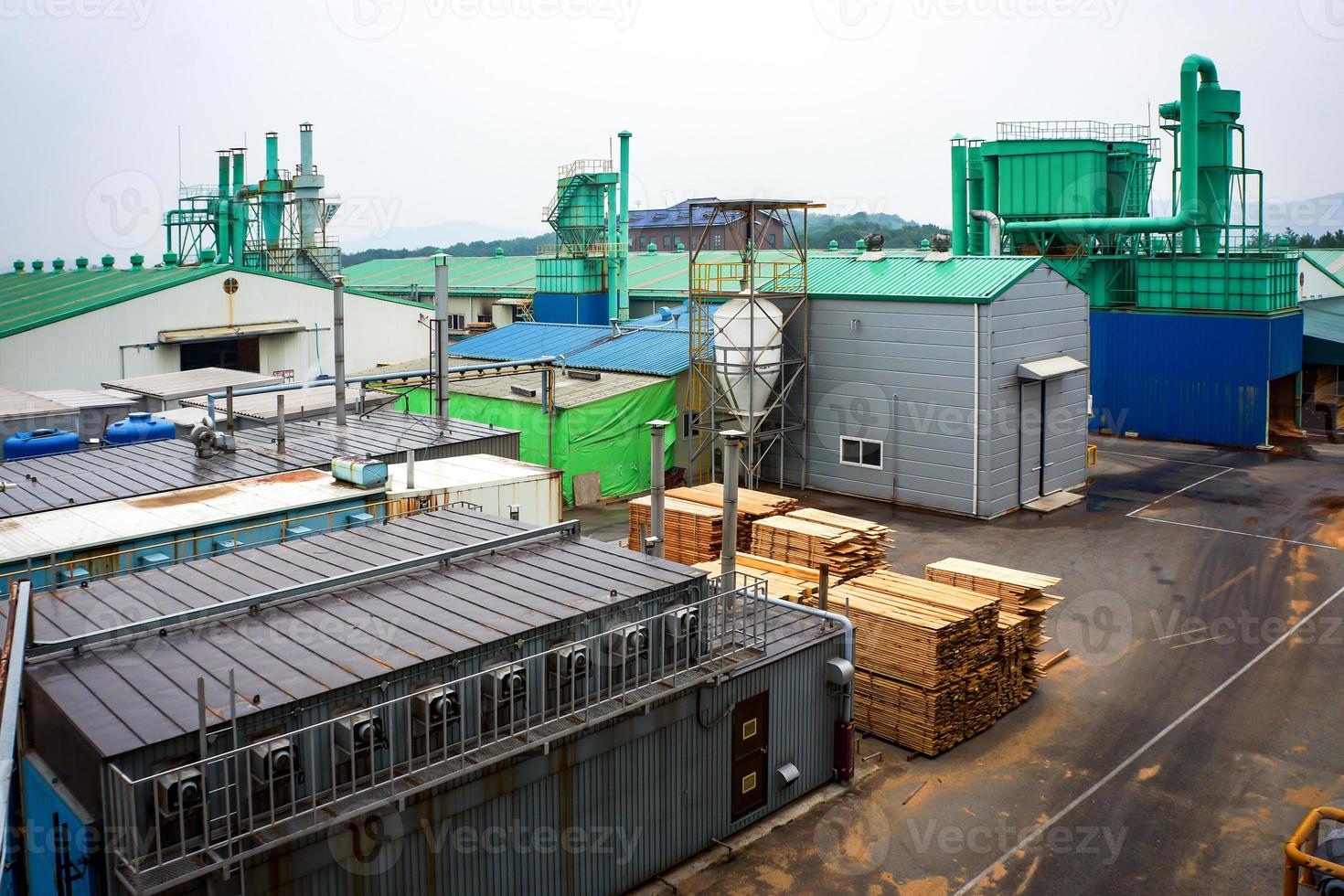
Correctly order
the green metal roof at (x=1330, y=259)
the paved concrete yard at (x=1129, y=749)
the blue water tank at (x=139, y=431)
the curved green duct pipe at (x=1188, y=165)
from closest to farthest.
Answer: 1. the paved concrete yard at (x=1129, y=749)
2. the blue water tank at (x=139, y=431)
3. the curved green duct pipe at (x=1188, y=165)
4. the green metal roof at (x=1330, y=259)

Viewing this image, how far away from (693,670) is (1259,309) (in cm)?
3386

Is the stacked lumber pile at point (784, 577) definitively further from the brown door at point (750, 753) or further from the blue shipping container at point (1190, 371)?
the blue shipping container at point (1190, 371)

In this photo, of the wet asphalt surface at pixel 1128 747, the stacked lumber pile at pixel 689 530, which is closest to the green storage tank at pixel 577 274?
the wet asphalt surface at pixel 1128 747

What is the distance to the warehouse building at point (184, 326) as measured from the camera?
36312mm

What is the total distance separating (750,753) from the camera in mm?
15164

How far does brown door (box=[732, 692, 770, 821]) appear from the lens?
14.9m

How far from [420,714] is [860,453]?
22.5m

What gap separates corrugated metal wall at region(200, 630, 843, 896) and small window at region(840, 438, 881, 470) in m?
16.3

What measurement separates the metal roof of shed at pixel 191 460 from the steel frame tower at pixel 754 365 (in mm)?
8572

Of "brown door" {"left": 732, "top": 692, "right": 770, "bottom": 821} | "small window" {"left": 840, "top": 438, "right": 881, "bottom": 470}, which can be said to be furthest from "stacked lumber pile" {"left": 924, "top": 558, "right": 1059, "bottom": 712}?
"small window" {"left": 840, "top": 438, "right": 881, "bottom": 470}

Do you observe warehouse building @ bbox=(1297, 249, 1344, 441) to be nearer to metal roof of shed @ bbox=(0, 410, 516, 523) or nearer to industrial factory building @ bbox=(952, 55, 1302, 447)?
industrial factory building @ bbox=(952, 55, 1302, 447)

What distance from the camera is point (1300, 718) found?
60.0 ft

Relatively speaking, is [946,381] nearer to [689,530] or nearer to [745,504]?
[745,504]

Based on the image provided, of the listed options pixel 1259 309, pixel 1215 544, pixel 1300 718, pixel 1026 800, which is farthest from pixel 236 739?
pixel 1259 309
